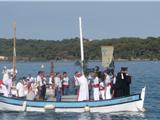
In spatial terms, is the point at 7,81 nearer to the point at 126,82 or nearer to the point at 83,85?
the point at 83,85

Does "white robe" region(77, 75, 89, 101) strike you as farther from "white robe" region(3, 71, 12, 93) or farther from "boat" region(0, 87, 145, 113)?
"white robe" region(3, 71, 12, 93)

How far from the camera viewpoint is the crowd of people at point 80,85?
36000 mm

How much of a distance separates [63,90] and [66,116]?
4415 mm

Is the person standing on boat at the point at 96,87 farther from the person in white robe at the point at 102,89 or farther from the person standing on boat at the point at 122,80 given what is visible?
the person standing on boat at the point at 122,80

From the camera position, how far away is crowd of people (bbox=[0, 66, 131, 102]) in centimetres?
3600

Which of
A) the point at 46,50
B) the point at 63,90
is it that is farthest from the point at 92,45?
the point at 63,90

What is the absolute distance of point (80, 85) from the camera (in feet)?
118

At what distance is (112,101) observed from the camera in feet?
117

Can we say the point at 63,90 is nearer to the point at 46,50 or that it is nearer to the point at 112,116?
the point at 112,116

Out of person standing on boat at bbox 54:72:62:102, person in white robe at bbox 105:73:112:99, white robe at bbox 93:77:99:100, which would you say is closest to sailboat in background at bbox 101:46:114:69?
person in white robe at bbox 105:73:112:99

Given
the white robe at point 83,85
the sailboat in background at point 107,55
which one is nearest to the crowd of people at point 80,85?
the white robe at point 83,85

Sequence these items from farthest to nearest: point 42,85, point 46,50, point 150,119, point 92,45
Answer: point 46,50, point 92,45, point 42,85, point 150,119

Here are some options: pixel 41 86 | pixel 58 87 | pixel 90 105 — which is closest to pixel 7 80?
pixel 41 86

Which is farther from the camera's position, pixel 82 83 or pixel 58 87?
pixel 58 87
